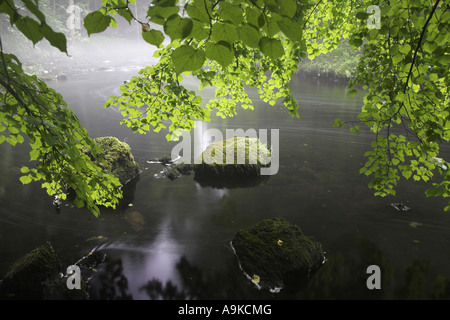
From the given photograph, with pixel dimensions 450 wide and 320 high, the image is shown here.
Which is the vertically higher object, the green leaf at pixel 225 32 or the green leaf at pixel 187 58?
the green leaf at pixel 225 32

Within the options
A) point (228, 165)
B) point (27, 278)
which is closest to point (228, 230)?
point (228, 165)

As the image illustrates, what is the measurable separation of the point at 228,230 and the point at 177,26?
7426 mm

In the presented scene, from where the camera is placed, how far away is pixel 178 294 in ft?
19.8

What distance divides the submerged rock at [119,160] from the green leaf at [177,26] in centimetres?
1005

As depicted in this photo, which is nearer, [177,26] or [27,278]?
[177,26]

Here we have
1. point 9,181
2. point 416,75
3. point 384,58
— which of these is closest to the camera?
point 416,75

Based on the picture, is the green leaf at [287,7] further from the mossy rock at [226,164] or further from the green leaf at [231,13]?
the mossy rock at [226,164]

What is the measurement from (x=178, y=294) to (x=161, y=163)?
7289mm

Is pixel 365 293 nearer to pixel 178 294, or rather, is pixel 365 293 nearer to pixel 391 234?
pixel 391 234

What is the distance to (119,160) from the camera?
1114cm

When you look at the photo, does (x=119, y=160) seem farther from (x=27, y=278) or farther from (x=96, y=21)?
(x=96, y=21)

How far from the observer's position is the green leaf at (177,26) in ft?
3.89

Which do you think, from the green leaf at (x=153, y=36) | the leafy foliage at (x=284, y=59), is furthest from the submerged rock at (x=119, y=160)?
the green leaf at (x=153, y=36)

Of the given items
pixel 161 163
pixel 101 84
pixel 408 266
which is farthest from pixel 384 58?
pixel 101 84
